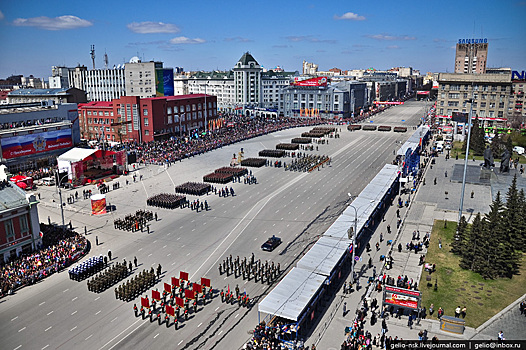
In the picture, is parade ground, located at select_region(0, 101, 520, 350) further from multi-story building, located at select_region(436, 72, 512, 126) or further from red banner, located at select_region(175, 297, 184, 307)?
multi-story building, located at select_region(436, 72, 512, 126)

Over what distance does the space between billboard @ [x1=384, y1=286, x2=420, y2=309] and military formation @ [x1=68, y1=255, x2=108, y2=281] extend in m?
21.5

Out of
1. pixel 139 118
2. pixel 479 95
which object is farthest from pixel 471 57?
pixel 139 118

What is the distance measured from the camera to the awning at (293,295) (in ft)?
75.7

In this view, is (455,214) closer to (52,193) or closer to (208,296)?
(208,296)

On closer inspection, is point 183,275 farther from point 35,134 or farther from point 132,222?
point 35,134

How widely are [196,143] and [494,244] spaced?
63627mm

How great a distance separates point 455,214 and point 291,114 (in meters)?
96.1

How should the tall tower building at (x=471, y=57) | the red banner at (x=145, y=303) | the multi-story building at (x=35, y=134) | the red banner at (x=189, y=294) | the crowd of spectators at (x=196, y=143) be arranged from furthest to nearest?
the tall tower building at (x=471, y=57)
the crowd of spectators at (x=196, y=143)
the multi-story building at (x=35, y=134)
the red banner at (x=189, y=294)
the red banner at (x=145, y=303)

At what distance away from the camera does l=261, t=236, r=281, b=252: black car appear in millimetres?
35250

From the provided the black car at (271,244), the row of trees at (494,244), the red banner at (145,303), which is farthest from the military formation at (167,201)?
the row of trees at (494,244)

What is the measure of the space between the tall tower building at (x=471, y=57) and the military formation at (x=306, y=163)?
130m

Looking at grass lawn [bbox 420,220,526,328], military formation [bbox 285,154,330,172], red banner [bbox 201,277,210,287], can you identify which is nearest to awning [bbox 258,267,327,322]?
red banner [bbox 201,277,210,287]

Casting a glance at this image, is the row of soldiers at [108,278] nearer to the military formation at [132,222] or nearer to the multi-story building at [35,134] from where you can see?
the military formation at [132,222]

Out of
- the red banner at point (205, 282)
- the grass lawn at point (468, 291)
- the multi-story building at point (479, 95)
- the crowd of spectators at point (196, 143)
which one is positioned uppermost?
the multi-story building at point (479, 95)
